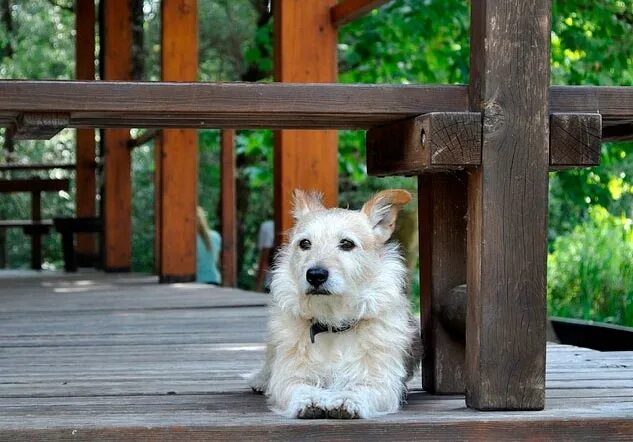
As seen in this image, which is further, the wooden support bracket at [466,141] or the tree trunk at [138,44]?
the tree trunk at [138,44]

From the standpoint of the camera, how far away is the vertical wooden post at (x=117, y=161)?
10.9 meters

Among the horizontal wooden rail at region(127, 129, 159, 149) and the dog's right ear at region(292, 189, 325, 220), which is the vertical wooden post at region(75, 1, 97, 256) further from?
the dog's right ear at region(292, 189, 325, 220)

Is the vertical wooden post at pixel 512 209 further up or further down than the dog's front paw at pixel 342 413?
further up

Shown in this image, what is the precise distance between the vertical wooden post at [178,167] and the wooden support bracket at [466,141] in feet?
19.1

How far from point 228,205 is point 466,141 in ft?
23.8

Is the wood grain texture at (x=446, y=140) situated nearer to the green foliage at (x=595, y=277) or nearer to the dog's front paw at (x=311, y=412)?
the dog's front paw at (x=311, y=412)

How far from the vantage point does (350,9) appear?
281 inches

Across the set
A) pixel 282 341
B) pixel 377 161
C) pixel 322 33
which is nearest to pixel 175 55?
pixel 322 33

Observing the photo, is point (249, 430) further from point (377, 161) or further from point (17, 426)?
point (377, 161)

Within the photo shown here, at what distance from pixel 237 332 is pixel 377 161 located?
6.79 feet

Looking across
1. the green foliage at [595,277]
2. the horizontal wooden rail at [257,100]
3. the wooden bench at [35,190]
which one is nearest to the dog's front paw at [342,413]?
the horizontal wooden rail at [257,100]

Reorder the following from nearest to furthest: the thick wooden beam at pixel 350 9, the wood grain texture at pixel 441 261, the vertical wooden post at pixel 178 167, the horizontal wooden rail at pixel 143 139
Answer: the wood grain texture at pixel 441 261 → the thick wooden beam at pixel 350 9 → the vertical wooden post at pixel 178 167 → the horizontal wooden rail at pixel 143 139

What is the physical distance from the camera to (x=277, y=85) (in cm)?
351

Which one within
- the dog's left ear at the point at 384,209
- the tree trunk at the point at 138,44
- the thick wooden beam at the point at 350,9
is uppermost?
the tree trunk at the point at 138,44
